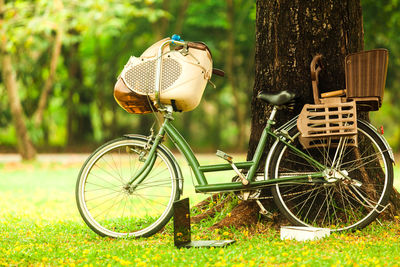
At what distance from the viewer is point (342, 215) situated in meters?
4.84

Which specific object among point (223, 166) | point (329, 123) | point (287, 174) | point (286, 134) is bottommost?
point (287, 174)

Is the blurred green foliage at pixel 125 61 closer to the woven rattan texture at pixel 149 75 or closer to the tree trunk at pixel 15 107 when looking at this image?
the tree trunk at pixel 15 107

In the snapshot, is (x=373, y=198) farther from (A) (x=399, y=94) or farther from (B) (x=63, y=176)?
(A) (x=399, y=94)

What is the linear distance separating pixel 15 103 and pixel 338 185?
12558 millimetres

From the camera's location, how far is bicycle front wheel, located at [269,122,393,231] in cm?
458

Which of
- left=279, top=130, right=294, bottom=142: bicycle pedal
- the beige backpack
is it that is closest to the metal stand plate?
the beige backpack

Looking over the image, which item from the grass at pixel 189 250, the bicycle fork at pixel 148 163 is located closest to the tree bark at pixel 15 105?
the grass at pixel 189 250

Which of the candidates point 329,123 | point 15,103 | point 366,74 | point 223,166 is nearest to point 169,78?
point 223,166

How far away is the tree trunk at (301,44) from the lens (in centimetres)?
491

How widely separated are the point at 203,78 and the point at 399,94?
20.5 m

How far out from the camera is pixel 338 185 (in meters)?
4.75

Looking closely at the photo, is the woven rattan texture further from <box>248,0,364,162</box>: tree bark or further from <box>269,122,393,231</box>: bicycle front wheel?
<box>269,122,393,231</box>: bicycle front wheel

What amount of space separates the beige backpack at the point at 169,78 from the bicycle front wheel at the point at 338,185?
907mm

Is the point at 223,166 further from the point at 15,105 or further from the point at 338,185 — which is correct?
the point at 15,105
